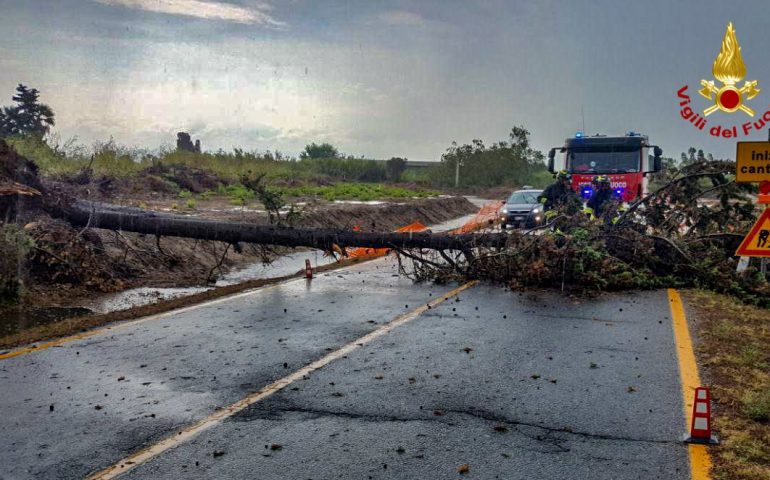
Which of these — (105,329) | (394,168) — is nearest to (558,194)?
(105,329)

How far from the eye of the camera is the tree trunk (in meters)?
13.4

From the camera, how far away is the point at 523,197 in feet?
81.4

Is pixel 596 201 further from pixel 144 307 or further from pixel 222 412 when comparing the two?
pixel 222 412

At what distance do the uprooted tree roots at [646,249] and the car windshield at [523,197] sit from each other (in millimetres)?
9702

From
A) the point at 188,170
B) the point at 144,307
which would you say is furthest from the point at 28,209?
the point at 188,170

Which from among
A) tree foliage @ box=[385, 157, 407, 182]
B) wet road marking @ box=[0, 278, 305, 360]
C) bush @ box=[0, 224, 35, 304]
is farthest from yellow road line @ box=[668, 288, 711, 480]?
tree foliage @ box=[385, 157, 407, 182]

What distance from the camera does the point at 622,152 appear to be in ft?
60.8

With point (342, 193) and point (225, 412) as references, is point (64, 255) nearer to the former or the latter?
point (225, 412)

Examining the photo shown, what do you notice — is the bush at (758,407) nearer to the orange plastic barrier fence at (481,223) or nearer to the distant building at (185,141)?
the orange plastic barrier fence at (481,223)

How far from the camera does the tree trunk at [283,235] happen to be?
1339 cm

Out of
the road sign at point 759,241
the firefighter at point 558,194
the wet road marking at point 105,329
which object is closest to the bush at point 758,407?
the road sign at point 759,241

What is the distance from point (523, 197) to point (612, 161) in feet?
20.8

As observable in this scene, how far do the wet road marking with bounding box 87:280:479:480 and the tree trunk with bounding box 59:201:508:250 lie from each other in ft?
13.9

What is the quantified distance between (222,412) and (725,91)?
1024 cm
